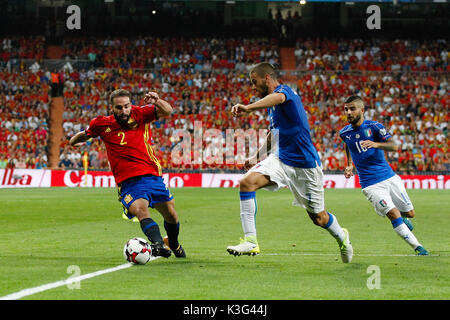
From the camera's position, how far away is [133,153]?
8750 millimetres

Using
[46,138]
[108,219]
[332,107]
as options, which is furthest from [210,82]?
[108,219]

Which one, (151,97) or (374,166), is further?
(374,166)

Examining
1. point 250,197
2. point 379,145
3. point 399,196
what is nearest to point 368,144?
point 379,145

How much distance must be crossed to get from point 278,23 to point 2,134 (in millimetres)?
20088

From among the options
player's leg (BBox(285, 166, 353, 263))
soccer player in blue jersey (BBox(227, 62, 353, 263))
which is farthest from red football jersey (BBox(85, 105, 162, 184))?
player's leg (BBox(285, 166, 353, 263))

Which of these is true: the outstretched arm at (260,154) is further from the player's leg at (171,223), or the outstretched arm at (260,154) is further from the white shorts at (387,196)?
the white shorts at (387,196)

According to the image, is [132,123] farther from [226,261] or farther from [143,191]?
[226,261]

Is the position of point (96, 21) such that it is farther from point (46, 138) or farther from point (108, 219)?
point (108, 219)

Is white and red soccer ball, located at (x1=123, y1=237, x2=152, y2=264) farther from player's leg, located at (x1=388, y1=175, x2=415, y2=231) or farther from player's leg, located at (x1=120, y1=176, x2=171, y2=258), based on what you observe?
player's leg, located at (x1=388, y1=175, x2=415, y2=231)

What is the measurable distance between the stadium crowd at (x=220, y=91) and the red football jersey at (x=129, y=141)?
25.5m

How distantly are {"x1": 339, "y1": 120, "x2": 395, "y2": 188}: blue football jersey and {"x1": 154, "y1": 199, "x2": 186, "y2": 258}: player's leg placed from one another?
10.1 ft

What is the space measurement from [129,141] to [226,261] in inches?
77.9

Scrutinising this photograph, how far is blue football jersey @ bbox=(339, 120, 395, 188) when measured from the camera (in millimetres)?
10266
